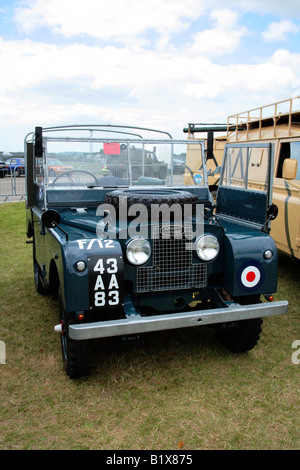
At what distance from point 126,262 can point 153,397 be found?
3.68 ft

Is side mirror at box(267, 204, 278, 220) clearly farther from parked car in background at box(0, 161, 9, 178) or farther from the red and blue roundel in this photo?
parked car in background at box(0, 161, 9, 178)

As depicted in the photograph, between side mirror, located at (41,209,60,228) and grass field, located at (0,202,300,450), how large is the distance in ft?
4.39

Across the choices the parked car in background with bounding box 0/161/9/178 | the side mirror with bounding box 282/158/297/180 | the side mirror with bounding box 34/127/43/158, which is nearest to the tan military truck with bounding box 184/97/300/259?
the side mirror with bounding box 282/158/297/180

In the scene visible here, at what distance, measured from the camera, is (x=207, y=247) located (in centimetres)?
355

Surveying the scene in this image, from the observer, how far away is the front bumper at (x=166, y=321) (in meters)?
3.00

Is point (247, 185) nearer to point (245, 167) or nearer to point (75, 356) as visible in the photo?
point (245, 167)

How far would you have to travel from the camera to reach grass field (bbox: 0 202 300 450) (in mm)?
2855

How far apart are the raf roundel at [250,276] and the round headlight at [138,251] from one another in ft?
2.80

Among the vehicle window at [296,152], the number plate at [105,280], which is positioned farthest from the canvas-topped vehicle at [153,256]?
the vehicle window at [296,152]

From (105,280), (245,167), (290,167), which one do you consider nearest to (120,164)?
(245,167)

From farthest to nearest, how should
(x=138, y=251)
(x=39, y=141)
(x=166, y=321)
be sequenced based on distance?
1. (x=39, y=141)
2. (x=138, y=251)
3. (x=166, y=321)

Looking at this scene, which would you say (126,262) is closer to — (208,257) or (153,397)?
(208,257)

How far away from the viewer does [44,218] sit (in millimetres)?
3502

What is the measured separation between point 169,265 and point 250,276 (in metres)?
0.71
